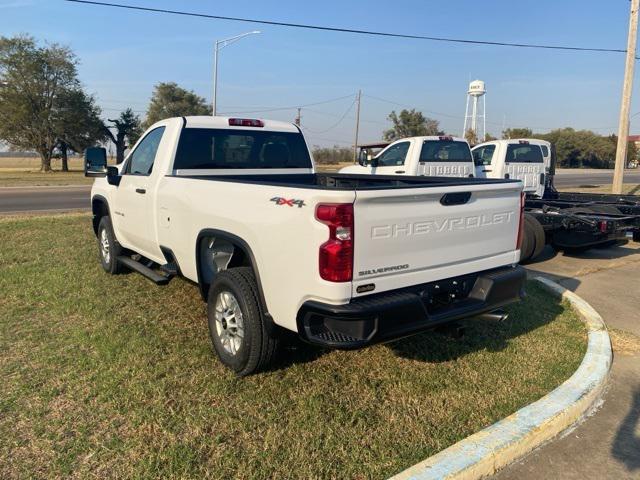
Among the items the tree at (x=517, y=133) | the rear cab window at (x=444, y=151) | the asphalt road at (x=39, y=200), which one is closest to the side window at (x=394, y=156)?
the rear cab window at (x=444, y=151)

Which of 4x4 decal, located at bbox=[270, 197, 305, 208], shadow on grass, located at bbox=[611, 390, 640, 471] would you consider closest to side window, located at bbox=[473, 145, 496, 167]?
shadow on grass, located at bbox=[611, 390, 640, 471]

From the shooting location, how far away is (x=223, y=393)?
355 centimetres

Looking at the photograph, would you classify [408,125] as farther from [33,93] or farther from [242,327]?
[242,327]

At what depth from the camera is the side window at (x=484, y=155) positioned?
42.7ft

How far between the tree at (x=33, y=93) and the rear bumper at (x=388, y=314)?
46381 millimetres

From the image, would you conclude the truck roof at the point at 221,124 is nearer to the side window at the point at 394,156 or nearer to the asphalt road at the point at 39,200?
the side window at the point at 394,156

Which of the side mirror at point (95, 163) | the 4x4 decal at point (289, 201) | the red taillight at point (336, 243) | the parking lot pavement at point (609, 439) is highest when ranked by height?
the side mirror at point (95, 163)

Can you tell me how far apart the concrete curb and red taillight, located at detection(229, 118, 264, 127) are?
12.3 ft

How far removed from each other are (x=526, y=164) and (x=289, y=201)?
36.0ft

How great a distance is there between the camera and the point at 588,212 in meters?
8.73

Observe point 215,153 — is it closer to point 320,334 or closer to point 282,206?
point 282,206

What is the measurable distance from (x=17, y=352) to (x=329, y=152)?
2560 inches

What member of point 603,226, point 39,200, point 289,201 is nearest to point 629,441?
point 289,201

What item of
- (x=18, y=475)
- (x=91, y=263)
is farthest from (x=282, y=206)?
(x=91, y=263)
